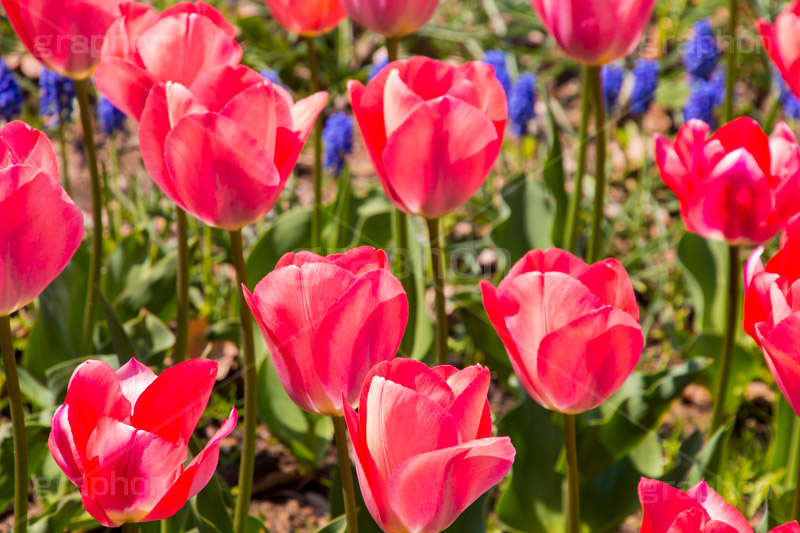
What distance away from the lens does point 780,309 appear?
2.69 ft

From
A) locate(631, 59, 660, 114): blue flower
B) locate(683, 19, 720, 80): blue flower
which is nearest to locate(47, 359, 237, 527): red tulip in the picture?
locate(631, 59, 660, 114): blue flower

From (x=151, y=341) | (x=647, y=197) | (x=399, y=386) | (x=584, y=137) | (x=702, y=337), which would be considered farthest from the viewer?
(x=647, y=197)

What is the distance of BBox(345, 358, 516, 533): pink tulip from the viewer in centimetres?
70

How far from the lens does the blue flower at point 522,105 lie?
215 cm

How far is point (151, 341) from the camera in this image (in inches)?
58.0

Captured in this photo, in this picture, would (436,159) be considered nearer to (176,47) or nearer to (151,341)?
(176,47)

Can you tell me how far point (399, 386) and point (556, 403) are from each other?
0.92 feet

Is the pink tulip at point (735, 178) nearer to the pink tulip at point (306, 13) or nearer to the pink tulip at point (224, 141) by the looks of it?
the pink tulip at point (224, 141)

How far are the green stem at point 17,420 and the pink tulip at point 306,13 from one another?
784 millimetres

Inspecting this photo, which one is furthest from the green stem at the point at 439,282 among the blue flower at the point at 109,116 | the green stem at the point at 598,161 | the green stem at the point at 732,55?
the blue flower at the point at 109,116

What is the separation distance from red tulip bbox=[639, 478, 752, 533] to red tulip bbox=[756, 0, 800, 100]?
748mm

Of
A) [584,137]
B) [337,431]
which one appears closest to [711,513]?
[337,431]

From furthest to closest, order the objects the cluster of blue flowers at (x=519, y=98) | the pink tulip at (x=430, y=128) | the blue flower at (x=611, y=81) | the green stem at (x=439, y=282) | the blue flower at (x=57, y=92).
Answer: the blue flower at (x=611, y=81)
the cluster of blue flowers at (x=519, y=98)
the blue flower at (x=57, y=92)
the green stem at (x=439, y=282)
the pink tulip at (x=430, y=128)

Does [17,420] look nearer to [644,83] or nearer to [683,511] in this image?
[683,511]
